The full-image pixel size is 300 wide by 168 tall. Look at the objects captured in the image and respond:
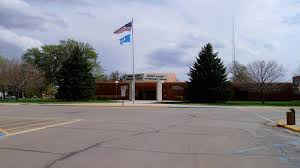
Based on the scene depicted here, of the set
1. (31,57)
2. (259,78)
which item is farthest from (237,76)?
(31,57)

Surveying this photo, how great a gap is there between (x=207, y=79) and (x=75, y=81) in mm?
22256

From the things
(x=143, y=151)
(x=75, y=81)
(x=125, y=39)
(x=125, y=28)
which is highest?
(x=125, y=28)

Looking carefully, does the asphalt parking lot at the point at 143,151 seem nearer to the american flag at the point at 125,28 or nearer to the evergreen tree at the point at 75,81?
the american flag at the point at 125,28

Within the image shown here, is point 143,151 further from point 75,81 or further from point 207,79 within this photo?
point 75,81

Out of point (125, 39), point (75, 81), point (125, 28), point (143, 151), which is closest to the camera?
point (143, 151)

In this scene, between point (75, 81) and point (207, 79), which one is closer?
point (207, 79)

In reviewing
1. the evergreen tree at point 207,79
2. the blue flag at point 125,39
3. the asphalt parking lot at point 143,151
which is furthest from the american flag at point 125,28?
the asphalt parking lot at point 143,151

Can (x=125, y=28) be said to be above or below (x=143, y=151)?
above

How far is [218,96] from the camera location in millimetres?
46250

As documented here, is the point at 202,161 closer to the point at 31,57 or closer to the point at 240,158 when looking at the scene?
the point at 240,158

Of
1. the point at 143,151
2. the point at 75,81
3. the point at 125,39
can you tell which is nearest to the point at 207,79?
the point at 125,39

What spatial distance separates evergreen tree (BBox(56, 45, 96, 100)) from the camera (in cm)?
5178

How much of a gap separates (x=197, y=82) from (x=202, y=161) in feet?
135

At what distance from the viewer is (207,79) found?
154 feet
